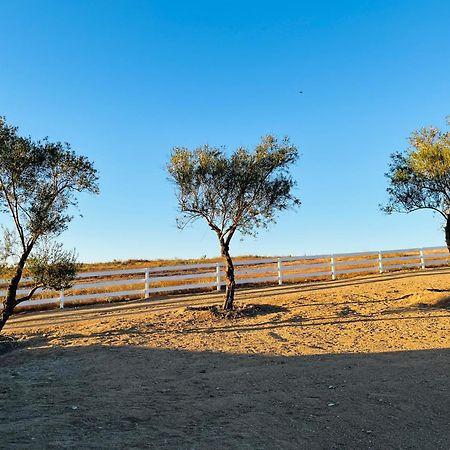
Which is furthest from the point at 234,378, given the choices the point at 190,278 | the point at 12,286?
the point at 190,278

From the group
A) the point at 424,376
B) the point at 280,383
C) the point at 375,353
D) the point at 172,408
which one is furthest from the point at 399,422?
the point at 375,353

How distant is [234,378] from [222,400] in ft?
5.74

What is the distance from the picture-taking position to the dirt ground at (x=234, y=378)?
654 centimetres

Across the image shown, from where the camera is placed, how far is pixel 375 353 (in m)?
12.6

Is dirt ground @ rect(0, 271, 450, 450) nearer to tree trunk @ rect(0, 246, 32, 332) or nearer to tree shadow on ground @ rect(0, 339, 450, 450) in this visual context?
tree shadow on ground @ rect(0, 339, 450, 450)

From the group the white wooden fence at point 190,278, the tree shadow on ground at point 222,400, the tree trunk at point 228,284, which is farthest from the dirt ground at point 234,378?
the white wooden fence at point 190,278

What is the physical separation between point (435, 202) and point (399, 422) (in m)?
17.7

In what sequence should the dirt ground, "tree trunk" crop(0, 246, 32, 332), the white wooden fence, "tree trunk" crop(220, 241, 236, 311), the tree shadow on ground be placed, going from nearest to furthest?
the tree shadow on ground, the dirt ground, "tree trunk" crop(0, 246, 32, 332), "tree trunk" crop(220, 241, 236, 311), the white wooden fence

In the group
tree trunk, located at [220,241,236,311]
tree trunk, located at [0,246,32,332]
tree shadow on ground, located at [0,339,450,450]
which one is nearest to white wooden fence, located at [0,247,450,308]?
tree trunk, located at [0,246,32,332]

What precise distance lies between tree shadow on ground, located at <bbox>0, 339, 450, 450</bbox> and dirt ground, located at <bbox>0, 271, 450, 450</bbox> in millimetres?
32

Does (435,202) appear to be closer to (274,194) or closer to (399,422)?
(274,194)

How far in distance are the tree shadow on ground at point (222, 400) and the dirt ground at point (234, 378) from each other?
1.3 inches

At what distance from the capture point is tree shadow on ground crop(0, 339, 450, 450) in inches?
249

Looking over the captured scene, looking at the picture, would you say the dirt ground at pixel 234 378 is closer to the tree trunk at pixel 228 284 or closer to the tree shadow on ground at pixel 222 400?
the tree shadow on ground at pixel 222 400
